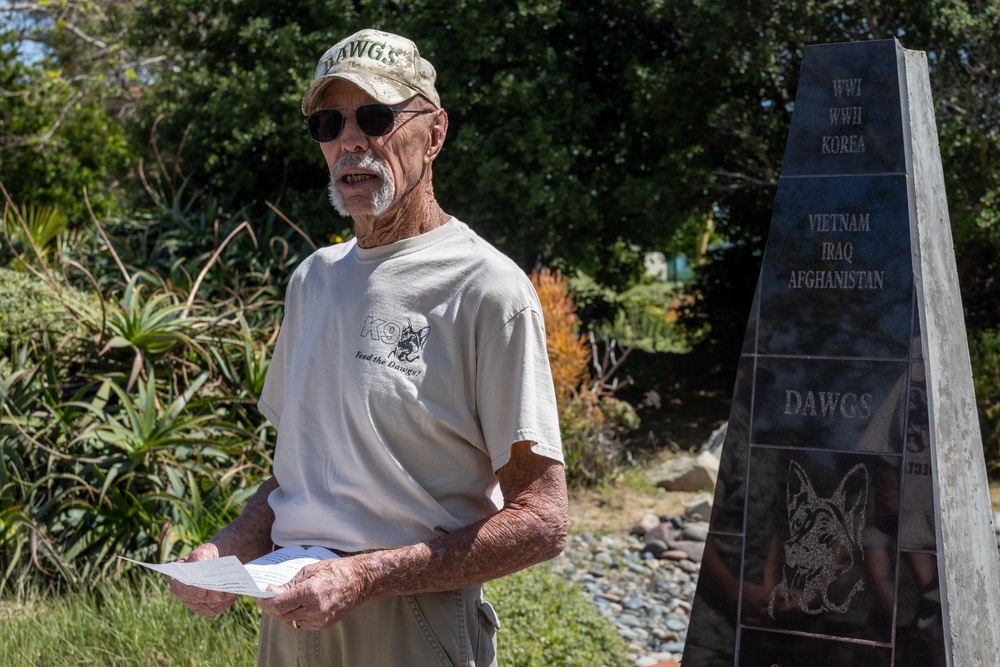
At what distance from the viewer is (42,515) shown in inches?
204

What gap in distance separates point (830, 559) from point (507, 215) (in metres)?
7.30

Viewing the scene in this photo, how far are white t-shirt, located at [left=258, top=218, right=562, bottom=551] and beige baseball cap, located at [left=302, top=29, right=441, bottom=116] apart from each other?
12.7 inches

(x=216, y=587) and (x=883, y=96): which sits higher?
(x=883, y=96)

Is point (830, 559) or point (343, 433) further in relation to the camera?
point (830, 559)

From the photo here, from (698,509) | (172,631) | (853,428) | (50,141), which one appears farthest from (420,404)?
(50,141)

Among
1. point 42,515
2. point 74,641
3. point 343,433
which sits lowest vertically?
point 74,641

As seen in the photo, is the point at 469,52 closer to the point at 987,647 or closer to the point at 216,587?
the point at 987,647

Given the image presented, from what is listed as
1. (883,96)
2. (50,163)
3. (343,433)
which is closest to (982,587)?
(883,96)

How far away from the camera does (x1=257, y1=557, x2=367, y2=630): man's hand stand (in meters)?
1.67

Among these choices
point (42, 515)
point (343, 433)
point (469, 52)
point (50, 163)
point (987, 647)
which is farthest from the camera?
point (50, 163)

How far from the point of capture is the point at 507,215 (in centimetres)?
1023

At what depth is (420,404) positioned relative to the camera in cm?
186

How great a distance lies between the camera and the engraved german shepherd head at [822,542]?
10.5 ft

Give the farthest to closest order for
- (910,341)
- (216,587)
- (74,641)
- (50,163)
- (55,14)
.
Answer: (55,14) < (50,163) < (74,641) < (910,341) < (216,587)
